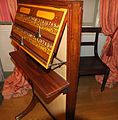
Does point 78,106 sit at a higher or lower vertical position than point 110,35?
lower

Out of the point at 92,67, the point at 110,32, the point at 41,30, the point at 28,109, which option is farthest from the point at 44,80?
the point at 110,32

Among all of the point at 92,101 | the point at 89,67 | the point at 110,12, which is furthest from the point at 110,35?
the point at 92,101

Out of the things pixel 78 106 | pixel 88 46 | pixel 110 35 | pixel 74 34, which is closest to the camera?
pixel 74 34

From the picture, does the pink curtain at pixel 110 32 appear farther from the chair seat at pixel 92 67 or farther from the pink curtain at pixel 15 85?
the pink curtain at pixel 15 85

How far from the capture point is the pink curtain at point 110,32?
2.16 meters

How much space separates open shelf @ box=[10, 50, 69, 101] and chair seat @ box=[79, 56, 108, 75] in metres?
0.91

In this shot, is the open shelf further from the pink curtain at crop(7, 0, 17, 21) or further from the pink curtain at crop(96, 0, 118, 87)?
the pink curtain at crop(96, 0, 118, 87)

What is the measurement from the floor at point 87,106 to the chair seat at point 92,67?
42 cm

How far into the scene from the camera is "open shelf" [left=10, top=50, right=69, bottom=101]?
1026mm

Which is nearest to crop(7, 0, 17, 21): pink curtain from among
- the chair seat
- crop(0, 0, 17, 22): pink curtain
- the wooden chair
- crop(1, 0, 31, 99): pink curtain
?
crop(0, 0, 17, 22): pink curtain

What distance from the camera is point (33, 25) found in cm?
122

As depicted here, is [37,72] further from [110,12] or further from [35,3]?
[110,12]

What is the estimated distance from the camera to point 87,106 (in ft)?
7.02

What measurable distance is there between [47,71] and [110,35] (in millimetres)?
1430
